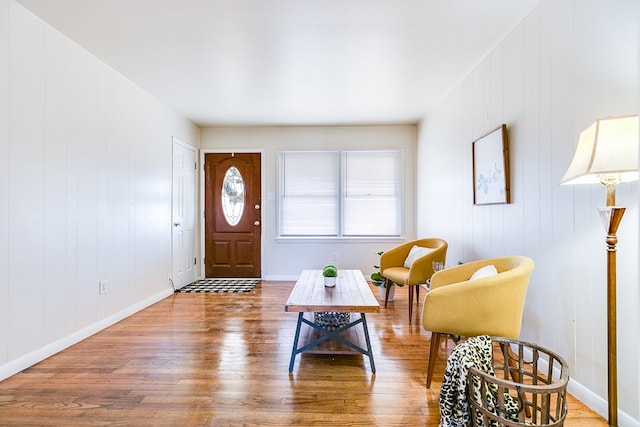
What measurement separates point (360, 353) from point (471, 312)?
0.81m

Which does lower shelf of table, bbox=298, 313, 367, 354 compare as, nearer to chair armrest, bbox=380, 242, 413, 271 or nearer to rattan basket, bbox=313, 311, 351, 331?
rattan basket, bbox=313, 311, 351, 331

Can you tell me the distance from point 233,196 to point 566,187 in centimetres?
432

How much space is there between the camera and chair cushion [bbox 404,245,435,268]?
11.5ft

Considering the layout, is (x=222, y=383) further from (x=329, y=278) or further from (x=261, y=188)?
(x=261, y=188)

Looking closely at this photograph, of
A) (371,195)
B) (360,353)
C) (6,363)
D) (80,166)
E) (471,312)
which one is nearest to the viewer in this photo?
(471,312)

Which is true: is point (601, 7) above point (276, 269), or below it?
above

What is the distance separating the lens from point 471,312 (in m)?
1.84

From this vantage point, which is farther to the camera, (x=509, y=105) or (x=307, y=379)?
(x=509, y=105)

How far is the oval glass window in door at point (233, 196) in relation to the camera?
17.0 ft

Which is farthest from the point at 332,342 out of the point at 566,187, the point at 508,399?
the point at 566,187

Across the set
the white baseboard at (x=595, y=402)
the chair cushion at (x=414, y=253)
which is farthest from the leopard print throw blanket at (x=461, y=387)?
the chair cushion at (x=414, y=253)

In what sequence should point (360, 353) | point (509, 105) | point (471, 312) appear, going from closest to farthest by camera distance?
point (471, 312)
point (360, 353)
point (509, 105)

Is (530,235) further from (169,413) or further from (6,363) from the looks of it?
(6,363)

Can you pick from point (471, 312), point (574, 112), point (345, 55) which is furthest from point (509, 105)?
point (471, 312)
